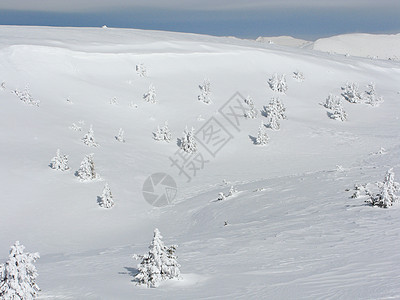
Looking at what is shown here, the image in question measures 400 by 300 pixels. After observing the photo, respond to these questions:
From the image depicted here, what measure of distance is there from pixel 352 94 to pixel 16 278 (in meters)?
44.8

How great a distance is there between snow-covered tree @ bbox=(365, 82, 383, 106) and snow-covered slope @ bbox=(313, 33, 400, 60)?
12532 centimetres

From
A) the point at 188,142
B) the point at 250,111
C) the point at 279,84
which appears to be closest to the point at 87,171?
the point at 188,142

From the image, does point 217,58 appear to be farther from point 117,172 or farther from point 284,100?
point 117,172

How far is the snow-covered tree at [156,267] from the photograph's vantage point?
28.4 ft

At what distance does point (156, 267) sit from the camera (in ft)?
28.5

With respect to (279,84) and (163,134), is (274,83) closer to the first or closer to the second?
(279,84)

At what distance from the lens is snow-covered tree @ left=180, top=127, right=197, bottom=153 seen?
102 ft

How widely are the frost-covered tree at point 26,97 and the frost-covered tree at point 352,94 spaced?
115 feet

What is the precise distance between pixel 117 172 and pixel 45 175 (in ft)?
15.1

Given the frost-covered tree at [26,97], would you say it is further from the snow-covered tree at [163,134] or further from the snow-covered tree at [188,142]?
the snow-covered tree at [188,142]

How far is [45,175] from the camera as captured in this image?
22.5m

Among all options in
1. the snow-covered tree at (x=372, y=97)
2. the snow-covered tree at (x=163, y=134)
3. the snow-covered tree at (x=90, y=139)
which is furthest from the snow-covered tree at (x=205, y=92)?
the snow-covered tree at (x=372, y=97)

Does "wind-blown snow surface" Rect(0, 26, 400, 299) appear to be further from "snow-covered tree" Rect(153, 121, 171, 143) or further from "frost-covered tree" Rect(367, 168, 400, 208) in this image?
"snow-covered tree" Rect(153, 121, 171, 143)

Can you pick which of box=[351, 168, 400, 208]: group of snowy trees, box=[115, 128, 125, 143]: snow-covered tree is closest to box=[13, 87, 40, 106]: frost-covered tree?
box=[115, 128, 125, 143]: snow-covered tree
